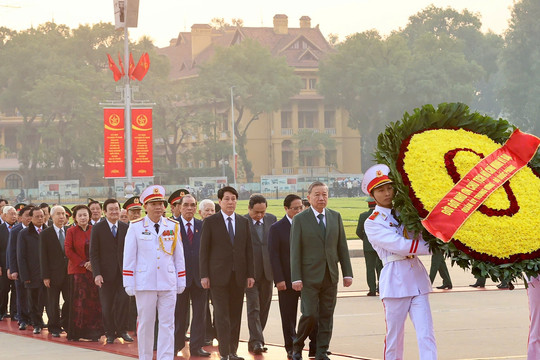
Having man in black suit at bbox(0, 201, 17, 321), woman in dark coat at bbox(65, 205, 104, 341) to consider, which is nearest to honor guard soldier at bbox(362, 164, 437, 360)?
woman in dark coat at bbox(65, 205, 104, 341)

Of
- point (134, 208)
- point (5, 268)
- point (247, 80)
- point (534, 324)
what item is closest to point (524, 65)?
point (247, 80)

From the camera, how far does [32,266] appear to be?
13.6 m

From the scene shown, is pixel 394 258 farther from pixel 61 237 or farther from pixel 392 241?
pixel 61 237

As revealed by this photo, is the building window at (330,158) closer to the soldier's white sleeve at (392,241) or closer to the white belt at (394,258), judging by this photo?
the white belt at (394,258)

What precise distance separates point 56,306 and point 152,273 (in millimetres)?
3990

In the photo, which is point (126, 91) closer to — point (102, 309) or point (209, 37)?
point (102, 309)

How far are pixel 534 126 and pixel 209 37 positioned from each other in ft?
93.7

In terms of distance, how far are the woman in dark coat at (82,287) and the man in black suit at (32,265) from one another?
128 centimetres

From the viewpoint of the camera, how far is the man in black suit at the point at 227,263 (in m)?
10.0

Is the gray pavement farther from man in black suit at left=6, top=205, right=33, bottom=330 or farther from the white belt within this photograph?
the white belt

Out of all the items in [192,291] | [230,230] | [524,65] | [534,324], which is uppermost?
[524,65]

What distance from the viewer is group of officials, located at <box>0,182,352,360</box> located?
9.17 metres

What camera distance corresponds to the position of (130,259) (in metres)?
9.15

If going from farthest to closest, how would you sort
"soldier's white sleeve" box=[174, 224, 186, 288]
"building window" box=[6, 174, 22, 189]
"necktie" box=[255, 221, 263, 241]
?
1. "building window" box=[6, 174, 22, 189]
2. "necktie" box=[255, 221, 263, 241]
3. "soldier's white sleeve" box=[174, 224, 186, 288]
